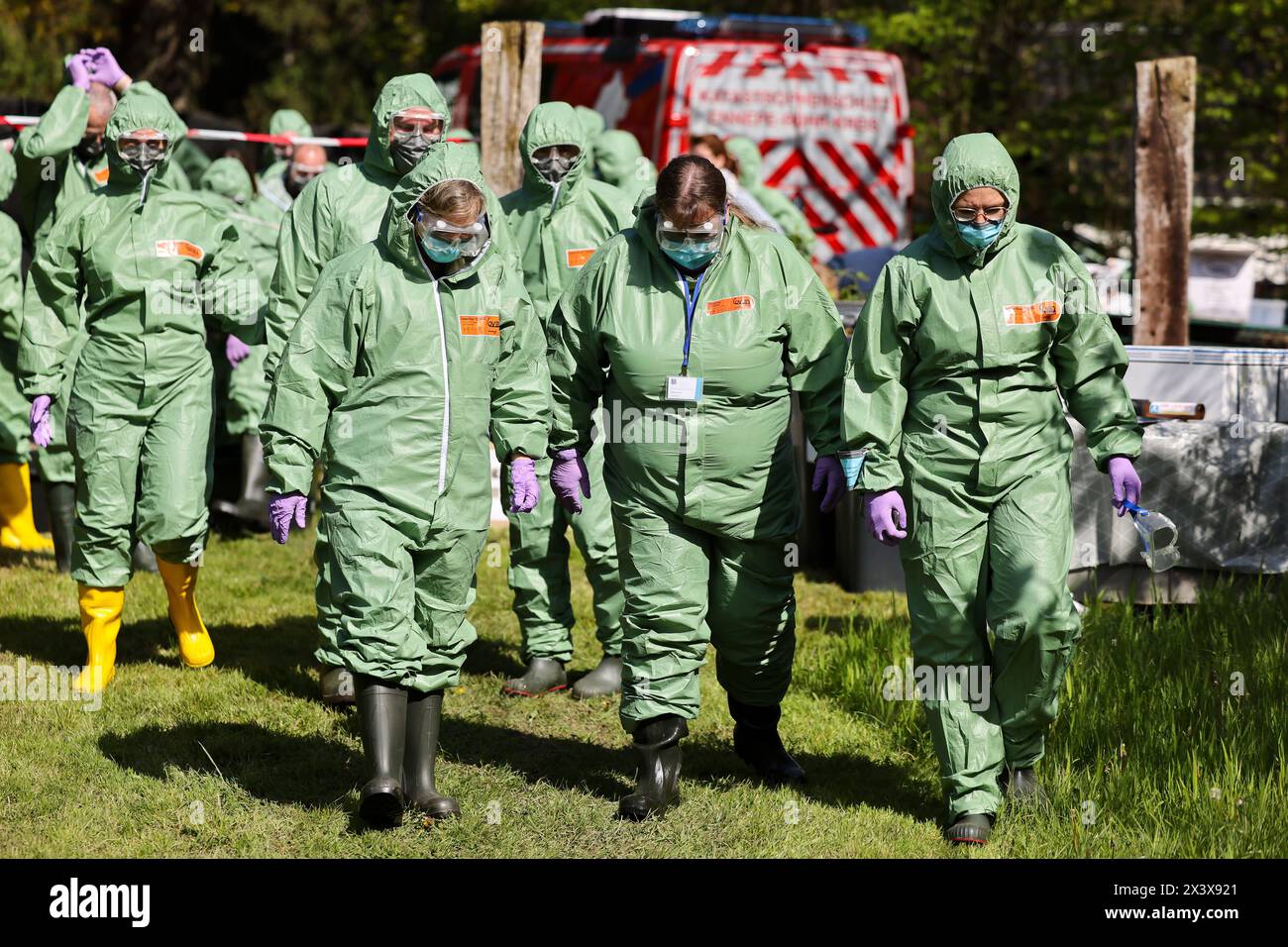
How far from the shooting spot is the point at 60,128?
8.34 meters

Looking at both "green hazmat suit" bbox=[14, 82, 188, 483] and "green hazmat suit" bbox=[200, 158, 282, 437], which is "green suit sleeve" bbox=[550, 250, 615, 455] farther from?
"green hazmat suit" bbox=[200, 158, 282, 437]

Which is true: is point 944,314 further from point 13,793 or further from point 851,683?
point 13,793

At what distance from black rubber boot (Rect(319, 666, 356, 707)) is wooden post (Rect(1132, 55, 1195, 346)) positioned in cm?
482

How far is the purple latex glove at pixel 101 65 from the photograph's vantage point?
886 centimetres

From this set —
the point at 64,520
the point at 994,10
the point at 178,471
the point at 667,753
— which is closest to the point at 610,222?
the point at 178,471

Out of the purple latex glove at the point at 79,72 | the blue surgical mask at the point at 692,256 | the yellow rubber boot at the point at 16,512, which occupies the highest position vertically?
the purple latex glove at the point at 79,72

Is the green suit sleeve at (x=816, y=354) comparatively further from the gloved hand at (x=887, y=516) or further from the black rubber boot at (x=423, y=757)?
the black rubber boot at (x=423, y=757)

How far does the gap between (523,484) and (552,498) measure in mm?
1759

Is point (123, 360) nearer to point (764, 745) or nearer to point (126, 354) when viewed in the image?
point (126, 354)

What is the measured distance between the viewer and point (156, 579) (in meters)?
9.02

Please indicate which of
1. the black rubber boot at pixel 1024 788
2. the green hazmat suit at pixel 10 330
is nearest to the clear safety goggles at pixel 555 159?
the green hazmat suit at pixel 10 330

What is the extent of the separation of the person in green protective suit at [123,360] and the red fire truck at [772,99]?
21.9 ft

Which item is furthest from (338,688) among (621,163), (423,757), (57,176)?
(621,163)

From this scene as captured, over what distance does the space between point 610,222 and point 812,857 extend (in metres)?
3.14
